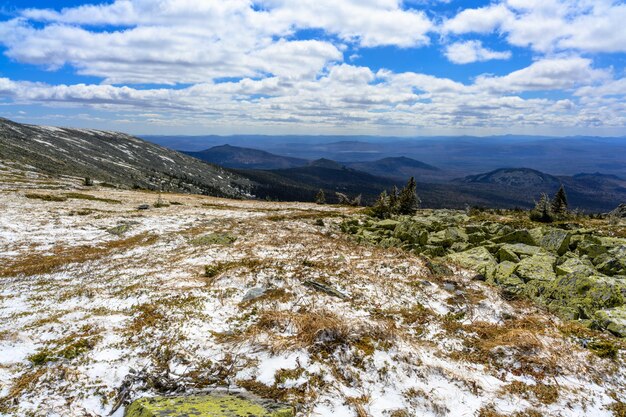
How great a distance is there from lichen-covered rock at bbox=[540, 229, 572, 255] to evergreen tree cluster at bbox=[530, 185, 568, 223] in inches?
1017

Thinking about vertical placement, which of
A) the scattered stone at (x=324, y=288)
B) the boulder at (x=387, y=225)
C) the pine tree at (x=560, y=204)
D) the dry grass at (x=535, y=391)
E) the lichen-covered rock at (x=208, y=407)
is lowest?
the pine tree at (x=560, y=204)

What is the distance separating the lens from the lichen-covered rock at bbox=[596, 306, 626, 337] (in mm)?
9992

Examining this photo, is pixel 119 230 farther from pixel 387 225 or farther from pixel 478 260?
pixel 478 260

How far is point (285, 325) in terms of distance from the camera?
33.2 ft

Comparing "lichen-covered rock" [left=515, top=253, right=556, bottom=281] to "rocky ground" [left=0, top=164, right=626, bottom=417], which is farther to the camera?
"lichen-covered rock" [left=515, top=253, right=556, bottom=281]

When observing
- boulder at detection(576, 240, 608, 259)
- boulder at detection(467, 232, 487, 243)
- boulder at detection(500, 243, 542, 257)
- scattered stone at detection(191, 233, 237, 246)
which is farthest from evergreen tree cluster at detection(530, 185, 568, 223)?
scattered stone at detection(191, 233, 237, 246)

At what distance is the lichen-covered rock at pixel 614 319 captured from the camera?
999cm

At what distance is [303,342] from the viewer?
29.7 feet

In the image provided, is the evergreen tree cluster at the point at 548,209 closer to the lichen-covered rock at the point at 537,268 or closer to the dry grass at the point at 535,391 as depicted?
the lichen-covered rock at the point at 537,268

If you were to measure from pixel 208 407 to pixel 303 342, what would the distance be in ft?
10.5

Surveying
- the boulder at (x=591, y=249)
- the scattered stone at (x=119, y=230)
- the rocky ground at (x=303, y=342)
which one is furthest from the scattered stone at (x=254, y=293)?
the scattered stone at (x=119, y=230)

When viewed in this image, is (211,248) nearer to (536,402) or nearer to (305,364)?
(305,364)

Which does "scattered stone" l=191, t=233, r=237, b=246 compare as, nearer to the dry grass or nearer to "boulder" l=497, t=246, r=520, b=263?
"boulder" l=497, t=246, r=520, b=263

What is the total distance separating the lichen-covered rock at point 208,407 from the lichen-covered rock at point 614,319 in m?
10.5
